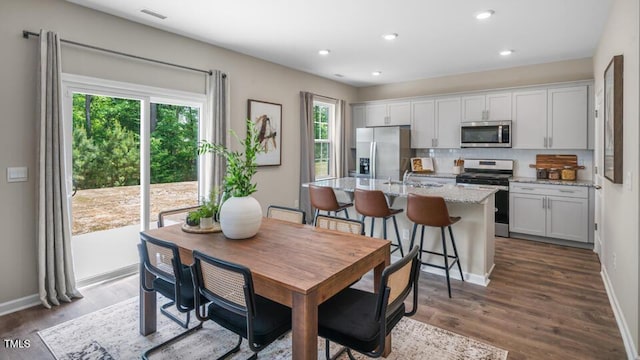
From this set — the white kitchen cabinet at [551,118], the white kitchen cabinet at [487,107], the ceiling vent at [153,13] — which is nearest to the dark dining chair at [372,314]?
the ceiling vent at [153,13]

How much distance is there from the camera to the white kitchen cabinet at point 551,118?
4.89 meters

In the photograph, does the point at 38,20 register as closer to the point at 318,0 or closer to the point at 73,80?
the point at 73,80

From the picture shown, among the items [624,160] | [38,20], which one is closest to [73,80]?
[38,20]

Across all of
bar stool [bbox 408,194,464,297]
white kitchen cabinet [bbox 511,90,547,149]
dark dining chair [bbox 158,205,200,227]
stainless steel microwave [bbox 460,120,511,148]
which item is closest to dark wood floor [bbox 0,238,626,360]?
bar stool [bbox 408,194,464,297]

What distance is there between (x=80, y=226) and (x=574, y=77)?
21.9ft

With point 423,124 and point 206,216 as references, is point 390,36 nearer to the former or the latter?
point 423,124

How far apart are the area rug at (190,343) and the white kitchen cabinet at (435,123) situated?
13.4ft

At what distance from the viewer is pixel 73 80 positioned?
3.18 m

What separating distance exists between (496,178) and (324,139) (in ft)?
10.1

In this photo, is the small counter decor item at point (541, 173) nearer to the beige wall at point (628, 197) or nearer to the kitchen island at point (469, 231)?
the kitchen island at point (469, 231)

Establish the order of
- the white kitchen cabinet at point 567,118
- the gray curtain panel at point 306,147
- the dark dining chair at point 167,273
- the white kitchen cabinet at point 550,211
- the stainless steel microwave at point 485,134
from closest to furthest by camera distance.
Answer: the dark dining chair at point 167,273 < the white kitchen cabinet at point 550,211 < the white kitchen cabinet at point 567,118 < the stainless steel microwave at point 485,134 < the gray curtain panel at point 306,147

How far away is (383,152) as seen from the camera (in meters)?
6.27

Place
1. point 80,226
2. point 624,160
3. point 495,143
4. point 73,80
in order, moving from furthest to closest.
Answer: point 495,143 → point 80,226 → point 73,80 → point 624,160

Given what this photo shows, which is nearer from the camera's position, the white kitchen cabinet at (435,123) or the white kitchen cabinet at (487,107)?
the white kitchen cabinet at (487,107)
